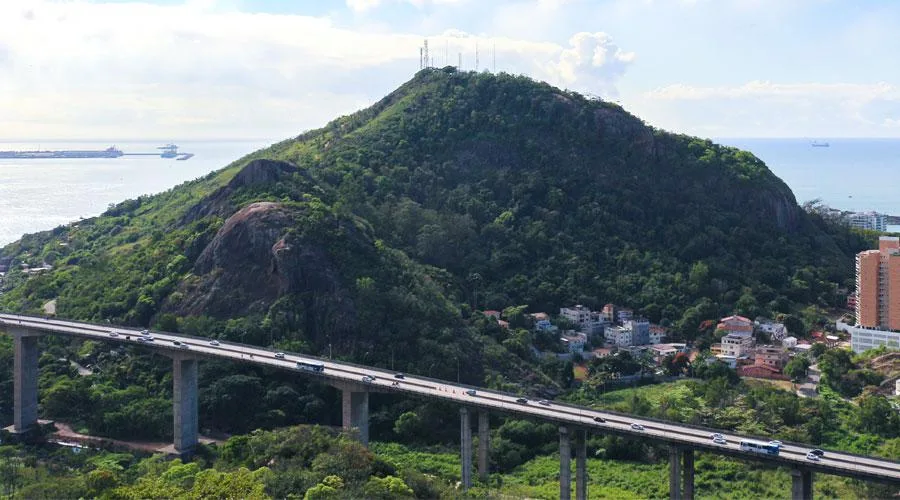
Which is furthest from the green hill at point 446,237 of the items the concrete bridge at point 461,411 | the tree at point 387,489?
the tree at point 387,489

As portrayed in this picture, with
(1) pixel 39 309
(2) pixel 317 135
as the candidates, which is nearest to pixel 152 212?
(2) pixel 317 135

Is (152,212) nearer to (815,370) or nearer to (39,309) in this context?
(39,309)

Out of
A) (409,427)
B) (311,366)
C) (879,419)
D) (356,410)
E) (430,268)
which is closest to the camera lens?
(356,410)

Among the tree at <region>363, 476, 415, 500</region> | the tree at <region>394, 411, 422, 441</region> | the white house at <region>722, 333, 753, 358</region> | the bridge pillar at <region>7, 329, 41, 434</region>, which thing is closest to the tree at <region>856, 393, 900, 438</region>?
the white house at <region>722, 333, 753, 358</region>

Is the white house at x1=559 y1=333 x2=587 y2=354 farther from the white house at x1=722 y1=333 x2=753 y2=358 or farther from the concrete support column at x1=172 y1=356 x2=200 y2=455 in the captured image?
the concrete support column at x1=172 y1=356 x2=200 y2=455

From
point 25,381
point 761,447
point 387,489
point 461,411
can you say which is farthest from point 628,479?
point 25,381

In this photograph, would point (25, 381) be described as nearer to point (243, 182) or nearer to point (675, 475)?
point (243, 182)
